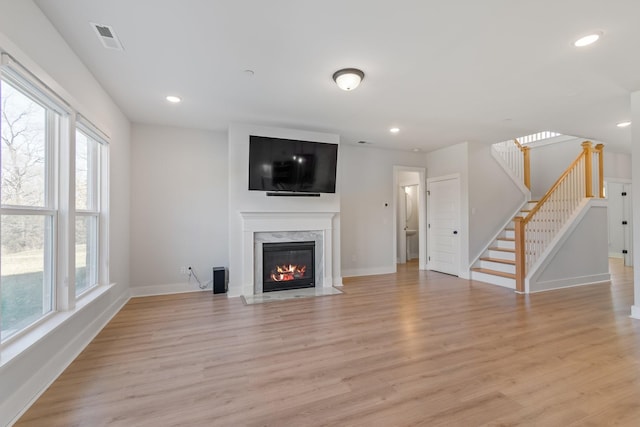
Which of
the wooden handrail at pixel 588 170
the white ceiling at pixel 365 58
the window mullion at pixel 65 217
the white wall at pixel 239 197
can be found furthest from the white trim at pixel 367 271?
the window mullion at pixel 65 217

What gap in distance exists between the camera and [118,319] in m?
3.45

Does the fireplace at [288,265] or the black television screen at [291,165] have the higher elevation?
the black television screen at [291,165]

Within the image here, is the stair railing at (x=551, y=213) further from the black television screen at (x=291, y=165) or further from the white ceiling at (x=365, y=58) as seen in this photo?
the black television screen at (x=291, y=165)

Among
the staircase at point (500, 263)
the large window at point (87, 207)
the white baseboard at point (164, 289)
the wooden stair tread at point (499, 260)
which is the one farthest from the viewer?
the wooden stair tread at point (499, 260)

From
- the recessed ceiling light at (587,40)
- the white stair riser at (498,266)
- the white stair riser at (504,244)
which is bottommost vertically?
the white stair riser at (498,266)

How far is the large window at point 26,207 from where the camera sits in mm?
1870

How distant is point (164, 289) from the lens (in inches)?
181

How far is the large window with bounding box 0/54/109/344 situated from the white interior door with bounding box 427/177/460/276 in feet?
19.3

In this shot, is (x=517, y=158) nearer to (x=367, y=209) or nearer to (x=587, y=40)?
(x=367, y=209)

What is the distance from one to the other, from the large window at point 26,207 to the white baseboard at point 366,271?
4401mm

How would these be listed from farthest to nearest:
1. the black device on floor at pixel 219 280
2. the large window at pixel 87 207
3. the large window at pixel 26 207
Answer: the black device on floor at pixel 219 280 < the large window at pixel 87 207 < the large window at pixel 26 207

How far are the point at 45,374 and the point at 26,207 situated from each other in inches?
47.5

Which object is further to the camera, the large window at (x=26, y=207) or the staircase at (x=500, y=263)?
the staircase at (x=500, y=263)

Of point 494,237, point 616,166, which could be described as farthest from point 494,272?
point 616,166
